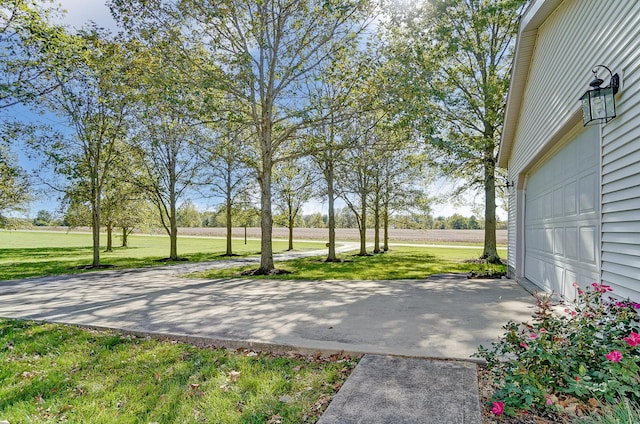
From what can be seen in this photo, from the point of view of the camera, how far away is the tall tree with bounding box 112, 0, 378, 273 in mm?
10422

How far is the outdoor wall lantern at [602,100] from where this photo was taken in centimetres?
345

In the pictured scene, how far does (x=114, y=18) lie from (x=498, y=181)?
16.5m

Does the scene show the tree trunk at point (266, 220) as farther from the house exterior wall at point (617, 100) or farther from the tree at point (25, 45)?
the house exterior wall at point (617, 100)

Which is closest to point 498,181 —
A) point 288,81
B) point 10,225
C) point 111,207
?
point 288,81

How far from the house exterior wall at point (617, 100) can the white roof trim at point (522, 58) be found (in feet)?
0.23

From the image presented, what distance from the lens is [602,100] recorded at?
3.54 m

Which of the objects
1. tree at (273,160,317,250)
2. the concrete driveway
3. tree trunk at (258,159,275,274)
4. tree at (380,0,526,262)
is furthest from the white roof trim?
tree at (273,160,317,250)

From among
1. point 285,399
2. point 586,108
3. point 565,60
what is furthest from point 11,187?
point 586,108

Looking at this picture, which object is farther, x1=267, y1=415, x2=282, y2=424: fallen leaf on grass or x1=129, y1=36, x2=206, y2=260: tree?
x1=129, y1=36, x2=206, y2=260: tree

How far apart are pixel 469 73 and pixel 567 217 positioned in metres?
11.8

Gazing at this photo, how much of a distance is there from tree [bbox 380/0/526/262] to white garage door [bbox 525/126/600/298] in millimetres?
5818

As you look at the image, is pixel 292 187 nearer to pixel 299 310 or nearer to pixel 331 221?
pixel 331 221

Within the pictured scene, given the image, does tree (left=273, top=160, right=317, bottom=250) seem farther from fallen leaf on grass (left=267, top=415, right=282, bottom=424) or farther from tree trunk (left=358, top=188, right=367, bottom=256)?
fallen leaf on grass (left=267, top=415, right=282, bottom=424)

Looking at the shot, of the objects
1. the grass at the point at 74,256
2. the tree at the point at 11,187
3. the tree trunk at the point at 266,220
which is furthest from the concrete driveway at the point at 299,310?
the tree at the point at 11,187
